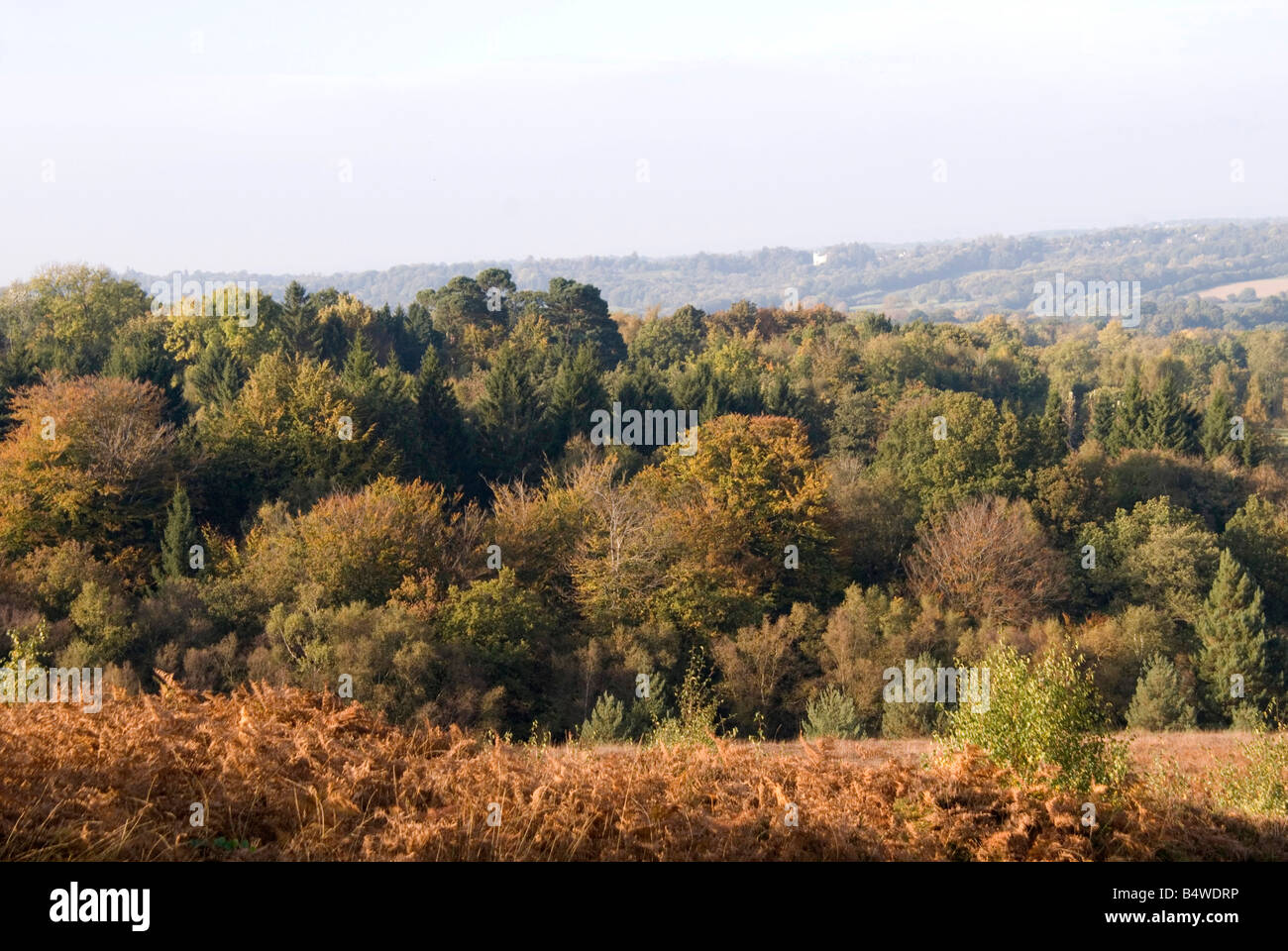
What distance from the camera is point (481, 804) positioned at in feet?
30.5

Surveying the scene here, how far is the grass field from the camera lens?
8570 mm

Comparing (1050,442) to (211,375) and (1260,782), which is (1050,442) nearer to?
(211,375)

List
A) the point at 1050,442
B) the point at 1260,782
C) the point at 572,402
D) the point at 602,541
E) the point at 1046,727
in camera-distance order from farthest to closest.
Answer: the point at 572,402, the point at 1050,442, the point at 602,541, the point at 1260,782, the point at 1046,727

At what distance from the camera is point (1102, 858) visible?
31.8 ft

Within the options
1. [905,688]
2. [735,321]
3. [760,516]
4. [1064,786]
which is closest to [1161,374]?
[735,321]

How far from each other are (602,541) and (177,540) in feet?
51.7

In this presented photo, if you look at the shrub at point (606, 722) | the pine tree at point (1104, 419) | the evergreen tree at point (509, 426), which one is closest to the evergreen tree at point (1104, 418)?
the pine tree at point (1104, 419)

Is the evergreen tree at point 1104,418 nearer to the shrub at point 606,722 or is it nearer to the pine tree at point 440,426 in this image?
the pine tree at point 440,426

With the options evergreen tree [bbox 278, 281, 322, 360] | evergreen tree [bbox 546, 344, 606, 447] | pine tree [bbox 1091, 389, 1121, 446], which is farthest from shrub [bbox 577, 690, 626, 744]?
evergreen tree [bbox 278, 281, 322, 360]

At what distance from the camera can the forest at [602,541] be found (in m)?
Answer: 37.0

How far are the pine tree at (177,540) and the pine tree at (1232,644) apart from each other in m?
39.2

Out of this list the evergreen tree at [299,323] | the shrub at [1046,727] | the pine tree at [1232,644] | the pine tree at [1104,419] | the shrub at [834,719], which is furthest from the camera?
the evergreen tree at [299,323]

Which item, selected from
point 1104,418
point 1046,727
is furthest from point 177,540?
point 1104,418

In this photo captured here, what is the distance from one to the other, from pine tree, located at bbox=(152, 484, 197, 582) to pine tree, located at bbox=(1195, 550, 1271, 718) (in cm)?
3916
